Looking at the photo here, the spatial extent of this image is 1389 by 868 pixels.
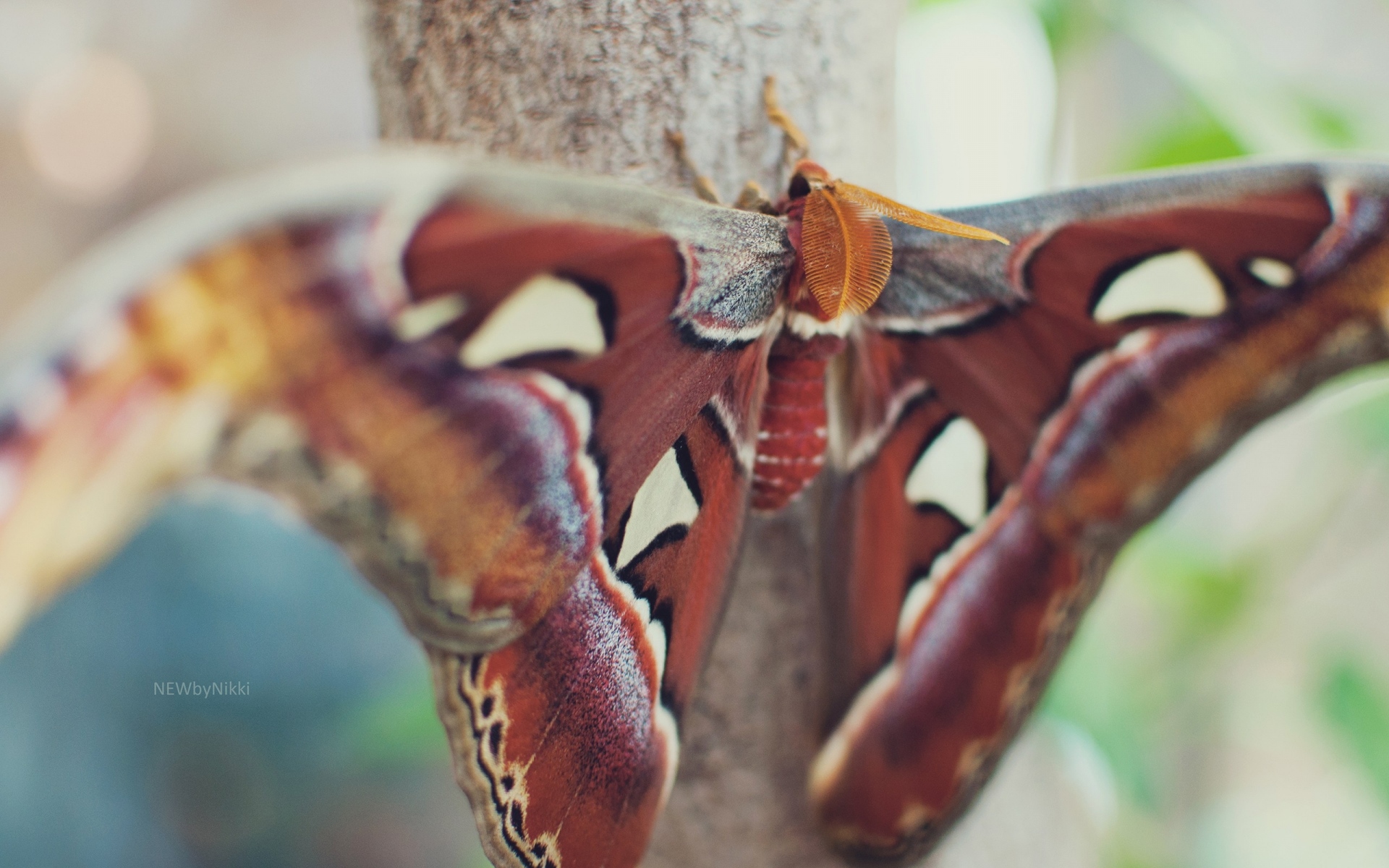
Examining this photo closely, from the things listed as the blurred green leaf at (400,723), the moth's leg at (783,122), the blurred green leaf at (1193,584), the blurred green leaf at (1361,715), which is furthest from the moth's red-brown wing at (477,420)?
the blurred green leaf at (1361,715)

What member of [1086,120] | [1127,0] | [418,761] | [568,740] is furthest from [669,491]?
[1086,120]

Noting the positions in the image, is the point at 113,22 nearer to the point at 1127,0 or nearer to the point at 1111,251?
the point at 1127,0

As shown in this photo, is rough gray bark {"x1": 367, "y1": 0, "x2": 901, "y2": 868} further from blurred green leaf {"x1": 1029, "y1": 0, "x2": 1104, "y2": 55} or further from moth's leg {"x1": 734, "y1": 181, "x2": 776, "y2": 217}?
blurred green leaf {"x1": 1029, "y1": 0, "x2": 1104, "y2": 55}

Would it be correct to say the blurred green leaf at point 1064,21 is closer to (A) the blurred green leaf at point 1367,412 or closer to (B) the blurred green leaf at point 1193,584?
(A) the blurred green leaf at point 1367,412

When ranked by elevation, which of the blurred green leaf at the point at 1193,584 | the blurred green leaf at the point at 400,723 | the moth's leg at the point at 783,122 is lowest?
the blurred green leaf at the point at 400,723

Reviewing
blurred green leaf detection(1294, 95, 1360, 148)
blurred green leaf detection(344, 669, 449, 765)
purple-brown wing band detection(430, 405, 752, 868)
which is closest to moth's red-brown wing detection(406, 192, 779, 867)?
purple-brown wing band detection(430, 405, 752, 868)

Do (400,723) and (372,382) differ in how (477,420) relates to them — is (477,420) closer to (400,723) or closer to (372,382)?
(372,382)
